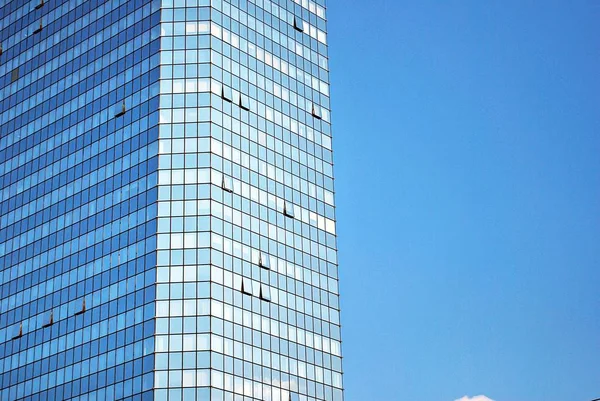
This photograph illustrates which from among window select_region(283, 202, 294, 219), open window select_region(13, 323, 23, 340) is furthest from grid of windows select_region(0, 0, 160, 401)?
window select_region(283, 202, 294, 219)

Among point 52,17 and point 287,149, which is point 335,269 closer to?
point 287,149

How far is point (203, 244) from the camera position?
124938mm

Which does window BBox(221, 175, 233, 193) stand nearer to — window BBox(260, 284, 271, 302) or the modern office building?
the modern office building

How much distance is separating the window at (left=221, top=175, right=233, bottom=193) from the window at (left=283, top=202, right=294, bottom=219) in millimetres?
8058

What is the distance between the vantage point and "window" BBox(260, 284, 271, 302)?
421ft

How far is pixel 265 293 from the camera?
422ft

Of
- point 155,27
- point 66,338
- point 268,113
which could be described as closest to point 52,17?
point 155,27

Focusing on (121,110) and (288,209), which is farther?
(288,209)

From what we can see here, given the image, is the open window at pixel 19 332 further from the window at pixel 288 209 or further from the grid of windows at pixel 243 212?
the window at pixel 288 209

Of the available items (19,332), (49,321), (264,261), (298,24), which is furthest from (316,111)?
(19,332)

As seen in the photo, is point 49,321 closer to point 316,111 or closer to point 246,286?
point 246,286

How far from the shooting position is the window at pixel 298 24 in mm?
145875

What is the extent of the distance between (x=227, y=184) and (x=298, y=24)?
88.6ft

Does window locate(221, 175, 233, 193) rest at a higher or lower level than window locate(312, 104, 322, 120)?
lower
